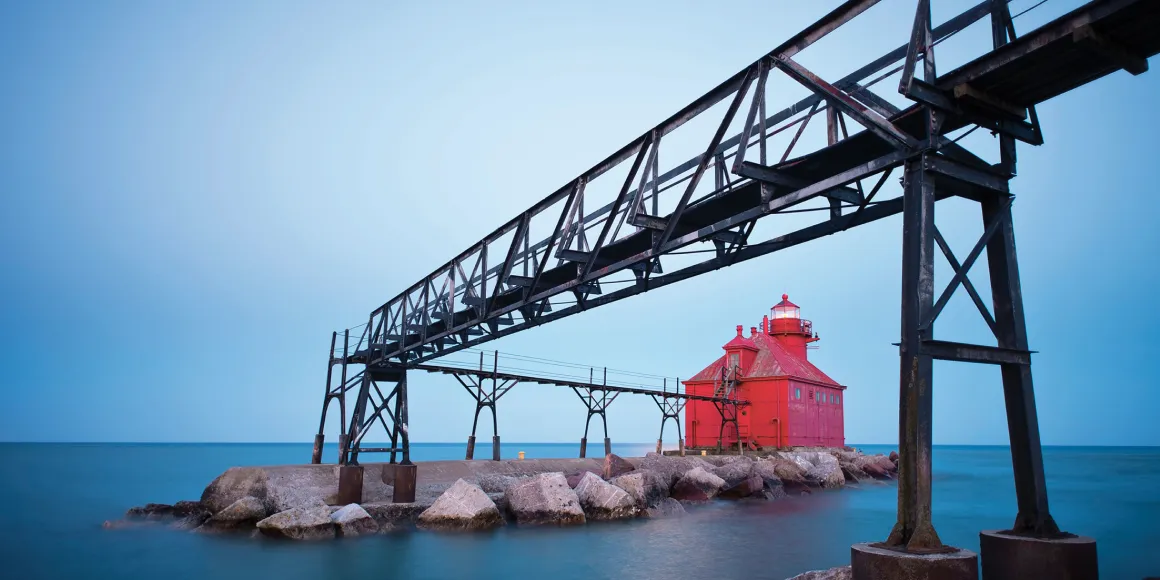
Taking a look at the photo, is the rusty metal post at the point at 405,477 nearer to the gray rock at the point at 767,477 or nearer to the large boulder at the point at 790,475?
the gray rock at the point at 767,477

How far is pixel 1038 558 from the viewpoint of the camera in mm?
5660

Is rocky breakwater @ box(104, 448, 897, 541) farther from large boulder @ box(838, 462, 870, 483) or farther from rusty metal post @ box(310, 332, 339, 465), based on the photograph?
large boulder @ box(838, 462, 870, 483)

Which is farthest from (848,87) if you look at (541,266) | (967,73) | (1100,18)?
(541,266)

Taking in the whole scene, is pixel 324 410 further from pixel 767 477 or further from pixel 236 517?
pixel 767 477

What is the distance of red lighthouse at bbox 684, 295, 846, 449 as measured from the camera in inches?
1405

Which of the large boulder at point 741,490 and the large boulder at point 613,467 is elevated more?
the large boulder at point 613,467

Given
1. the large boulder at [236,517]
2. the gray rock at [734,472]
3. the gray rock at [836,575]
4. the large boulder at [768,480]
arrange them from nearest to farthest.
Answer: the gray rock at [836,575]
the large boulder at [236,517]
the gray rock at [734,472]
the large boulder at [768,480]

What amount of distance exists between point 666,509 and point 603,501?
127 inches

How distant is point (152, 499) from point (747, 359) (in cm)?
2896

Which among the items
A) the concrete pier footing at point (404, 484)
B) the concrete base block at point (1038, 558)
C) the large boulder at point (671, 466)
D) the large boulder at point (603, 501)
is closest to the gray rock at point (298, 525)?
the concrete pier footing at point (404, 484)

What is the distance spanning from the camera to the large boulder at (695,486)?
23.1 metres

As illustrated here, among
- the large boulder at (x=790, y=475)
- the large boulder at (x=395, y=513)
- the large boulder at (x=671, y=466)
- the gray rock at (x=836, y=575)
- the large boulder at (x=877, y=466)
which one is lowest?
the large boulder at (x=877, y=466)

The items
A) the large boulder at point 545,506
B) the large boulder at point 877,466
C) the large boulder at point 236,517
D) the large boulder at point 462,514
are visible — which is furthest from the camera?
the large boulder at point 877,466

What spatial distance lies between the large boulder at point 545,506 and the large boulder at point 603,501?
0.52m
